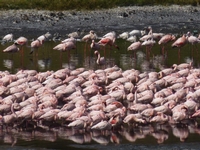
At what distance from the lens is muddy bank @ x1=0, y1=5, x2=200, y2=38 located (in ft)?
121

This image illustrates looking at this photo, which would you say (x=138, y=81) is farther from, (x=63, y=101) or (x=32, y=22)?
(x=32, y=22)

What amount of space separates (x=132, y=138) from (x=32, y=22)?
2397cm

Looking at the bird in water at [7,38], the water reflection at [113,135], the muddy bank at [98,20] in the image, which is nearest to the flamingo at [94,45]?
the bird in water at [7,38]

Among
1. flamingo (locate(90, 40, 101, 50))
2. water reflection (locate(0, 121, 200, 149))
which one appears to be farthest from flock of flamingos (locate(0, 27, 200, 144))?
flamingo (locate(90, 40, 101, 50))

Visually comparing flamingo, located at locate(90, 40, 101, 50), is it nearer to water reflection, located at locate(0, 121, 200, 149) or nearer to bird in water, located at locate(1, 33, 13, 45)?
bird in water, located at locate(1, 33, 13, 45)

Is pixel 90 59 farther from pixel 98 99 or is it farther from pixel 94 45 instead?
pixel 98 99

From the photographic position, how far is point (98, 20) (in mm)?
39688

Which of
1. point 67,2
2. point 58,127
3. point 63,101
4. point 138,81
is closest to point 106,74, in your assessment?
point 138,81

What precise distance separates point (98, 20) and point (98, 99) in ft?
74.9

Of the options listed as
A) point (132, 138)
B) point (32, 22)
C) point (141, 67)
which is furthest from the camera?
point (32, 22)

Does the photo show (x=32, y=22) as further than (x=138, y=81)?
Yes

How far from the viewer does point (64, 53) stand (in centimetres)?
2989

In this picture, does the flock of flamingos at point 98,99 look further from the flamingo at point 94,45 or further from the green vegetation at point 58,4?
the green vegetation at point 58,4

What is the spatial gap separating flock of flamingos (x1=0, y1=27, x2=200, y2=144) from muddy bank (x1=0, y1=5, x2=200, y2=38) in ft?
49.8
